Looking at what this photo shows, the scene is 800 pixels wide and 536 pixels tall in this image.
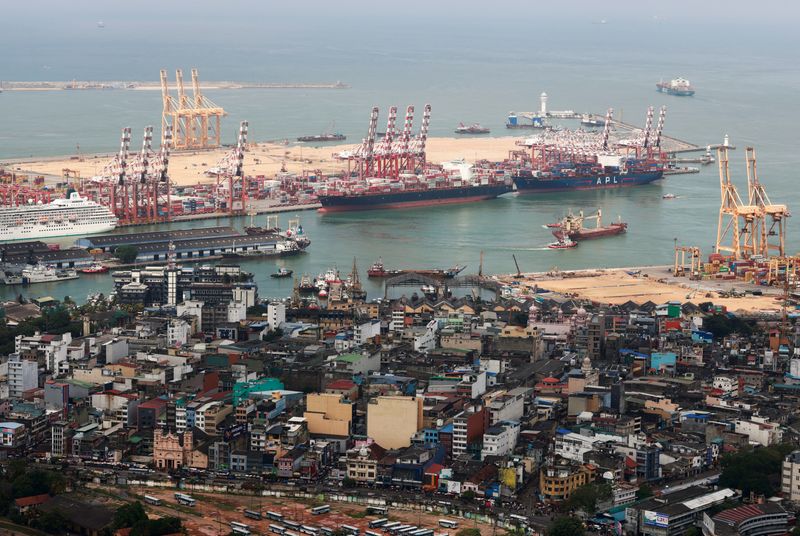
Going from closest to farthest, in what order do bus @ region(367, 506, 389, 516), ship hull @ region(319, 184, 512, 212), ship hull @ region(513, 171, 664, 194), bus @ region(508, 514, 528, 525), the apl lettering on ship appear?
bus @ region(508, 514, 528, 525) < bus @ region(367, 506, 389, 516) < ship hull @ region(319, 184, 512, 212) < ship hull @ region(513, 171, 664, 194) < the apl lettering on ship

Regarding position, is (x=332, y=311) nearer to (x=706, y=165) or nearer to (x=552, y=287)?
(x=552, y=287)

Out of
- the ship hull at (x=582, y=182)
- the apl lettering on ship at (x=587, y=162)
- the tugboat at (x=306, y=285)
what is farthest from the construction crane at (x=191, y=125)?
the tugboat at (x=306, y=285)

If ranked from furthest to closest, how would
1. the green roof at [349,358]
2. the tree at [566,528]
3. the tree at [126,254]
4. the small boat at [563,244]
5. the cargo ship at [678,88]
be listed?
the cargo ship at [678,88], the small boat at [563,244], the tree at [126,254], the green roof at [349,358], the tree at [566,528]

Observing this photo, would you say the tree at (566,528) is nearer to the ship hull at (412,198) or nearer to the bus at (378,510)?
the bus at (378,510)

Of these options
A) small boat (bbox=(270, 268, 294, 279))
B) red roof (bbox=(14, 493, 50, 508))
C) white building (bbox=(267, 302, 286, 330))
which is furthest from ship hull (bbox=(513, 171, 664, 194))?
red roof (bbox=(14, 493, 50, 508))

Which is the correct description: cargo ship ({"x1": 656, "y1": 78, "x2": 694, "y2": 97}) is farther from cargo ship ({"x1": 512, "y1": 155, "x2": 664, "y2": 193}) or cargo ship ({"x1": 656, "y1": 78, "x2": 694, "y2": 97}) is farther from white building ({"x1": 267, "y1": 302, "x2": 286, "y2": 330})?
white building ({"x1": 267, "y1": 302, "x2": 286, "y2": 330})

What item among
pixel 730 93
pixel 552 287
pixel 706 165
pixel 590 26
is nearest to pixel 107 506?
pixel 552 287
